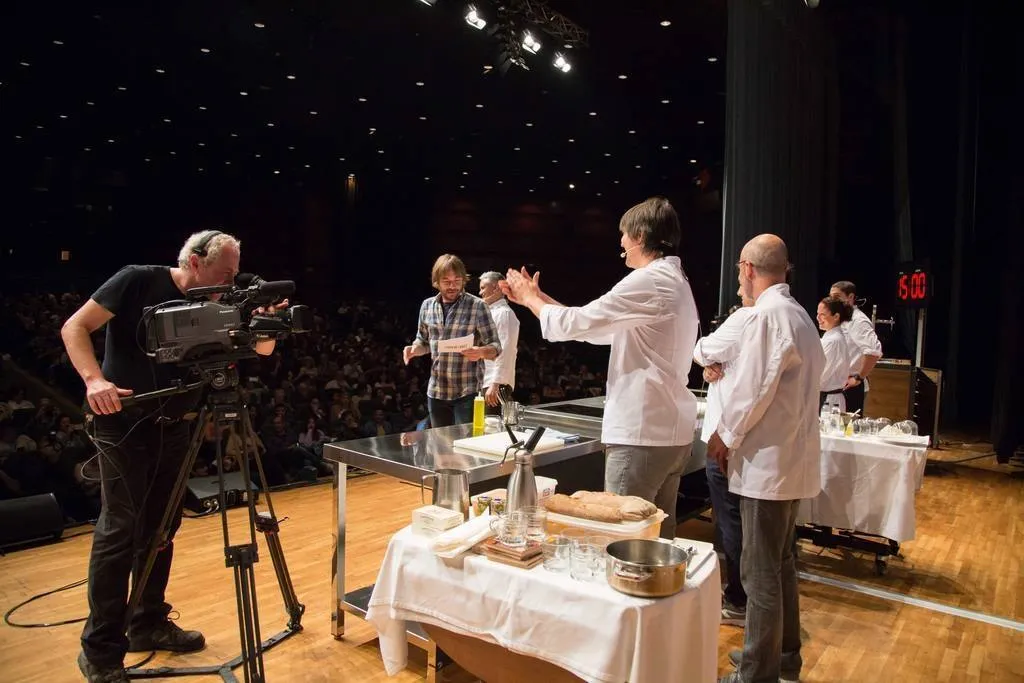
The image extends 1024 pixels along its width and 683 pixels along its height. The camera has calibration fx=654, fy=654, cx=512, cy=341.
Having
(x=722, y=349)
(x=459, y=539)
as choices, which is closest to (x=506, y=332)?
(x=722, y=349)

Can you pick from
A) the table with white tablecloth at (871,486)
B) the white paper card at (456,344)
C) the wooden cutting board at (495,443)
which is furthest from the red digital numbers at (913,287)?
the wooden cutting board at (495,443)

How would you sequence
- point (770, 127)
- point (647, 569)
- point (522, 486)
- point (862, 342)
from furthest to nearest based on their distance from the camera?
point (770, 127) < point (862, 342) < point (522, 486) < point (647, 569)

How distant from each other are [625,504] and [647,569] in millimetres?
350

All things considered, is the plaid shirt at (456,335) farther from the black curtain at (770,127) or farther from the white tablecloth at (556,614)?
the black curtain at (770,127)

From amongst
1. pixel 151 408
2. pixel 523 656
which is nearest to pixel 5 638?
pixel 151 408

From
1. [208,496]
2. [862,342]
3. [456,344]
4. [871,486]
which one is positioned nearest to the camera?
[456,344]

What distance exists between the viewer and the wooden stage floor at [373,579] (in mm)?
2424

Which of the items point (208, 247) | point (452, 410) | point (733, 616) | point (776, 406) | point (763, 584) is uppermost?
point (208, 247)

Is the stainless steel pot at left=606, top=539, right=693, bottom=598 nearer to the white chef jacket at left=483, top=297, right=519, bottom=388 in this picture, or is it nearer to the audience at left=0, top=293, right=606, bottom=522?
the audience at left=0, top=293, right=606, bottom=522

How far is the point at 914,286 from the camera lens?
6.88 m

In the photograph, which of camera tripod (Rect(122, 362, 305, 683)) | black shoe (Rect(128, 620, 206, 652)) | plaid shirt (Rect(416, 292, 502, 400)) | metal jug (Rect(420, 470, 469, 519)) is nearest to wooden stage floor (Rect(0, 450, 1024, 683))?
black shoe (Rect(128, 620, 206, 652))

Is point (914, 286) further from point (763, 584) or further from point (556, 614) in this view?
point (556, 614)

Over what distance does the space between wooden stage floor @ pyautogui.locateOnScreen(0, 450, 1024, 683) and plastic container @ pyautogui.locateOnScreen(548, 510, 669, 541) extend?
3.27ft

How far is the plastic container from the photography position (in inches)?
62.9
